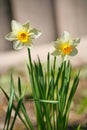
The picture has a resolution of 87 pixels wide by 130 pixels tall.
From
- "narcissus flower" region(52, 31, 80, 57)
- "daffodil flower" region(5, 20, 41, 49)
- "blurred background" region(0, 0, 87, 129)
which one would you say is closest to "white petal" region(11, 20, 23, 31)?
"daffodil flower" region(5, 20, 41, 49)

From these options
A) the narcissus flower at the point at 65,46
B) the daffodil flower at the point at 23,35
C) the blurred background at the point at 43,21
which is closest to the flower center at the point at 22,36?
the daffodil flower at the point at 23,35

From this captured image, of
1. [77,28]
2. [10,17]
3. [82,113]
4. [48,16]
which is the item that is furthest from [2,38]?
[82,113]

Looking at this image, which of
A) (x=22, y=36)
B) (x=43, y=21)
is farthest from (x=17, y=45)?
(x=43, y=21)

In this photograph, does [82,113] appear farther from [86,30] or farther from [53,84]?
[86,30]

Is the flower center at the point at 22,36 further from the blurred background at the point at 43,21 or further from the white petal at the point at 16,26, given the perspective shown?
the blurred background at the point at 43,21

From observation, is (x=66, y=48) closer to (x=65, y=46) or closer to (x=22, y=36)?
(x=65, y=46)

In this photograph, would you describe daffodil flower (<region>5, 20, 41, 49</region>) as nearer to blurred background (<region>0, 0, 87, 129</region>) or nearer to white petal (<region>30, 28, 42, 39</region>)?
white petal (<region>30, 28, 42, 39</region>)
